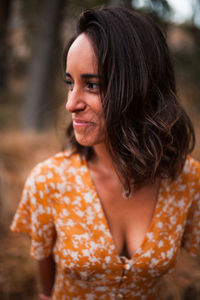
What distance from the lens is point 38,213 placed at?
130 centimetres

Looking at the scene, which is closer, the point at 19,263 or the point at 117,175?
the point at 117,175

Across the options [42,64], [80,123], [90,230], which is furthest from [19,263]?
[42,64]

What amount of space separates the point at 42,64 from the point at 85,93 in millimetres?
4968

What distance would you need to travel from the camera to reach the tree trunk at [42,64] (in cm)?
526

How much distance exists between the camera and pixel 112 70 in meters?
1.05

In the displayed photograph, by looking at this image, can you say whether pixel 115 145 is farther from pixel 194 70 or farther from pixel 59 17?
pixel 59 17

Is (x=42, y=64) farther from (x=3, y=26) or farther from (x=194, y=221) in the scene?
(x=194, y=221)

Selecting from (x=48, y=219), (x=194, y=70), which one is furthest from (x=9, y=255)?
(x=194, y=70)

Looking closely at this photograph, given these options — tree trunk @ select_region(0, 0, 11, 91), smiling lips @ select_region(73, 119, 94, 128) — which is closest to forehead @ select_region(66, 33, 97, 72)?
smiling lips @ select_region(73, 119, 94, 128)

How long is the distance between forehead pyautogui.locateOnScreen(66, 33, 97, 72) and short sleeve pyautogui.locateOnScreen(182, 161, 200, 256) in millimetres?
783

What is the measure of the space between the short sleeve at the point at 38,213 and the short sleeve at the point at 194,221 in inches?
29.1

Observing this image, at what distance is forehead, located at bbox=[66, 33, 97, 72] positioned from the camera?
1.05 meters

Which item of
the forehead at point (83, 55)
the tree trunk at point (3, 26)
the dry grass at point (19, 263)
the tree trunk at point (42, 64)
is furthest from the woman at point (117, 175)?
the tree trunk at point (3, 26)

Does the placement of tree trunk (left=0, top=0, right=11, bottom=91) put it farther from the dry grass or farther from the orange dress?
the orange dress
